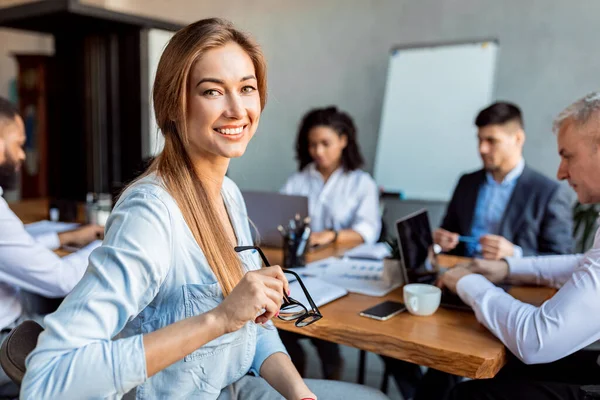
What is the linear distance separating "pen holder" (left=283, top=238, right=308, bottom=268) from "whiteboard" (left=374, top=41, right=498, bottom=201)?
2.03 metres

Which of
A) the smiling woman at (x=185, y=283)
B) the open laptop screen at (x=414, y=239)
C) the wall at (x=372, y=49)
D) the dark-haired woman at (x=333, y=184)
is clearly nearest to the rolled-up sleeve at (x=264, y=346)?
the smiling woman at (x=185, y=283)

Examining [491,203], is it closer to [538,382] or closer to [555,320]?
[538,382]

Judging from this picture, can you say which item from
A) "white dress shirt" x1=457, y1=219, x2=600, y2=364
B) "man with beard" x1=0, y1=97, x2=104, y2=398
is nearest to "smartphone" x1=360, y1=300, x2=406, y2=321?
"white dress shirt" x1=457, y1=219, x2=600, y2=364

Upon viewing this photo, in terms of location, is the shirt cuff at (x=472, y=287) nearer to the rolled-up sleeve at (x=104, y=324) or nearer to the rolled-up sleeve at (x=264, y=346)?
the rolled-up sleeve at (x=264, y=346)

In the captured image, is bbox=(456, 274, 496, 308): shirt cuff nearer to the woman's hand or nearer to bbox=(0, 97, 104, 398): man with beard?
the woman's hand

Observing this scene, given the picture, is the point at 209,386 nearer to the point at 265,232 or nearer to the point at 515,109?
the point at 265,232

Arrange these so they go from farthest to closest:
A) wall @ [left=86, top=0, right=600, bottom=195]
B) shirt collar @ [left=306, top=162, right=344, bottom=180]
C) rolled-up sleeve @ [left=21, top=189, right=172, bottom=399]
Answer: wall @ [left=86, top=0, right=600, bottom=195], shirt collar @ [left=306, top=162, right=344, bottom=180], rolled-up sleeve @ [left=21, top=189, right=172, bottom=399]

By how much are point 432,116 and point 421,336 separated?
2662 millimetres

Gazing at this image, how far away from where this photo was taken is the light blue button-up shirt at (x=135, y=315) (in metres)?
0.78

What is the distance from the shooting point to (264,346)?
48.3 inches

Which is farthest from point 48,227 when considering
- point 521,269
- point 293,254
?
point 521,269

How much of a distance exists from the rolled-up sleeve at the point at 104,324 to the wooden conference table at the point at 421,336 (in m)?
0.58

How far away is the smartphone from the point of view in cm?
138

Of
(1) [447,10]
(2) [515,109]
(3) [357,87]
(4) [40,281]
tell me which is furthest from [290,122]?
(4) [40,281]
